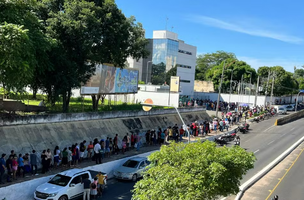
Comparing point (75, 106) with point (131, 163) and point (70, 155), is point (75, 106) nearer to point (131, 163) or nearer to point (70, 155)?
point (70, 155)

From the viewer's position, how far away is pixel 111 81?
27.4 metres

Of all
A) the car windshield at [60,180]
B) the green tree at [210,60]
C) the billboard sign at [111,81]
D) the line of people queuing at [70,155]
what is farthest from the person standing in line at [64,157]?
the green tree at [210,60]

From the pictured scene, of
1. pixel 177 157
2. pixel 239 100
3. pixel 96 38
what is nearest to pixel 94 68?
pixel 96 38

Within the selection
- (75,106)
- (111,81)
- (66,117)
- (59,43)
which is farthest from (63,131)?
(111,81)

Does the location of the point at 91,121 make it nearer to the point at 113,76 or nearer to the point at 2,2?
the point at 113,76

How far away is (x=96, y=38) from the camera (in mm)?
21578

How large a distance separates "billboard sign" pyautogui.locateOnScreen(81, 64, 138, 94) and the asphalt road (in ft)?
34.5

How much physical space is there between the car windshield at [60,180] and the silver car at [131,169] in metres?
4.13

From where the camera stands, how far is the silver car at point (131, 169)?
16734 millimetres

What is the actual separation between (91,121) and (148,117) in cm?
844

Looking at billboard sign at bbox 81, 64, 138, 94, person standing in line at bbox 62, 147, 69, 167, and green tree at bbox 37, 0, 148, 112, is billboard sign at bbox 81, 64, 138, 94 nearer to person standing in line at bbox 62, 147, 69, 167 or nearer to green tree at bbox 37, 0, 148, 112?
green tree at bbox 37, 0, 148, 112

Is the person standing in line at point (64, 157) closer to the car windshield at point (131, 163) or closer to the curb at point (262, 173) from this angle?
Answer: the car windshield at point (131, 163)

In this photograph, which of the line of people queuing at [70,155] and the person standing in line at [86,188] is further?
the line of people queuing at [70,155]

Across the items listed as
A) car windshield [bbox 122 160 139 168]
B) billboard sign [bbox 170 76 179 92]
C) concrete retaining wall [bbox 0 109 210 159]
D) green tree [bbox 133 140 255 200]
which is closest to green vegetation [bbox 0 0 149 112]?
concrete retaining wall [bbox 0 109 210 159]
